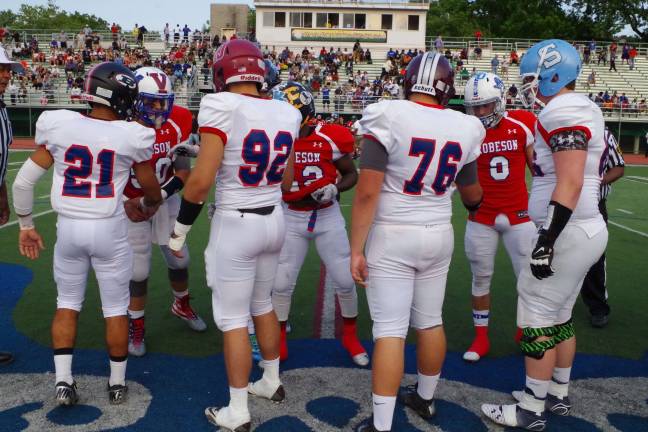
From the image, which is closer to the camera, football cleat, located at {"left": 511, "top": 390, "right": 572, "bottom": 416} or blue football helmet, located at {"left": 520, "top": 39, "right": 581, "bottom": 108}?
blue football helmet, located at {"left": 520, "top": 39, "right": 581, "bottom": 108}

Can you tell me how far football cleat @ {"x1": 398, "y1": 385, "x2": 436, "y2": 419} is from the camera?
3350 mm

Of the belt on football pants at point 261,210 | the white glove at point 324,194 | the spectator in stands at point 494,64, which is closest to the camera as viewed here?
the belt on football pants at point 261,210

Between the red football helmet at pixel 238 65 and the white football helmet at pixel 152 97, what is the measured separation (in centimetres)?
92

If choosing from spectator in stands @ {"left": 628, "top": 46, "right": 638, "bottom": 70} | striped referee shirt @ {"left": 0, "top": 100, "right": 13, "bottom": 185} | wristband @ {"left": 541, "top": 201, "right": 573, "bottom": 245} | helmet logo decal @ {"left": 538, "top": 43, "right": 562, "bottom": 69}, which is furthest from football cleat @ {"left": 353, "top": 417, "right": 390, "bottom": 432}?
spectator in stands @ {"left": 628, "top": 46, "right": 638, "bottom": 70}

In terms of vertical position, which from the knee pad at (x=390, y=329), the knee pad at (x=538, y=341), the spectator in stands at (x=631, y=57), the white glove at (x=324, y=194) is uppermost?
the spectator in stands at (x=631, y=57)

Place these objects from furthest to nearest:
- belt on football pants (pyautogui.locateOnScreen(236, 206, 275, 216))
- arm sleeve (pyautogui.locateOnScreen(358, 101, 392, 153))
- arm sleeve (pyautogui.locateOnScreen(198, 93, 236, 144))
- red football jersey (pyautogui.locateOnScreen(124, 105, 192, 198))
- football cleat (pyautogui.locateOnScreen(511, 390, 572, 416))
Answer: red football jersey (pyautogui.locateOnScreen(124, 105, 192, 198))
football cleat (pyautogui.locateOnScreen(511, 390, 572, 416))
belt on football pants (pyautogui.locateOnScreen(236, 206, 275, 216))
arm sleeve (pyautogui.locateOnScreen(198, 93, 236, 144))
arm sleeve (pyautogui.locateOnScreen(358, 101, 392, 153))

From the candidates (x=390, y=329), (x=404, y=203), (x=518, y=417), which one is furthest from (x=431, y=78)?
(x=518, y=417)

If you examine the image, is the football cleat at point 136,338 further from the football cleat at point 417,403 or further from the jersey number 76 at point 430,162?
the jersey number 76 at point 430,162

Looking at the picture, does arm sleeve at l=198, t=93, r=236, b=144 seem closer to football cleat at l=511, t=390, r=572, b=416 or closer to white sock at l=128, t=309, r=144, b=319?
white sock at l=128, t=309, r=144, b=319

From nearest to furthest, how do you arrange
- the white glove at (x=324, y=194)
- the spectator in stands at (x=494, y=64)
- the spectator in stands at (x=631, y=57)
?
the white glove at (x=324, y=194) → the spectator in stands at (x=494, y=64) → the spectator in stands at (x=631, y=57)

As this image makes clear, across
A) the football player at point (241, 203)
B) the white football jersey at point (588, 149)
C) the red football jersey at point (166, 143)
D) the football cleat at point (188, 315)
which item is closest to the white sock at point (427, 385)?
the football player at point (241, 203)

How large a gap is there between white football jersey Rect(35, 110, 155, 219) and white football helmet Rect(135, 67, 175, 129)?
722 mm

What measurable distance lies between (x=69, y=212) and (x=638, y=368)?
156 inches

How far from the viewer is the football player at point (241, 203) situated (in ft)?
10.1
